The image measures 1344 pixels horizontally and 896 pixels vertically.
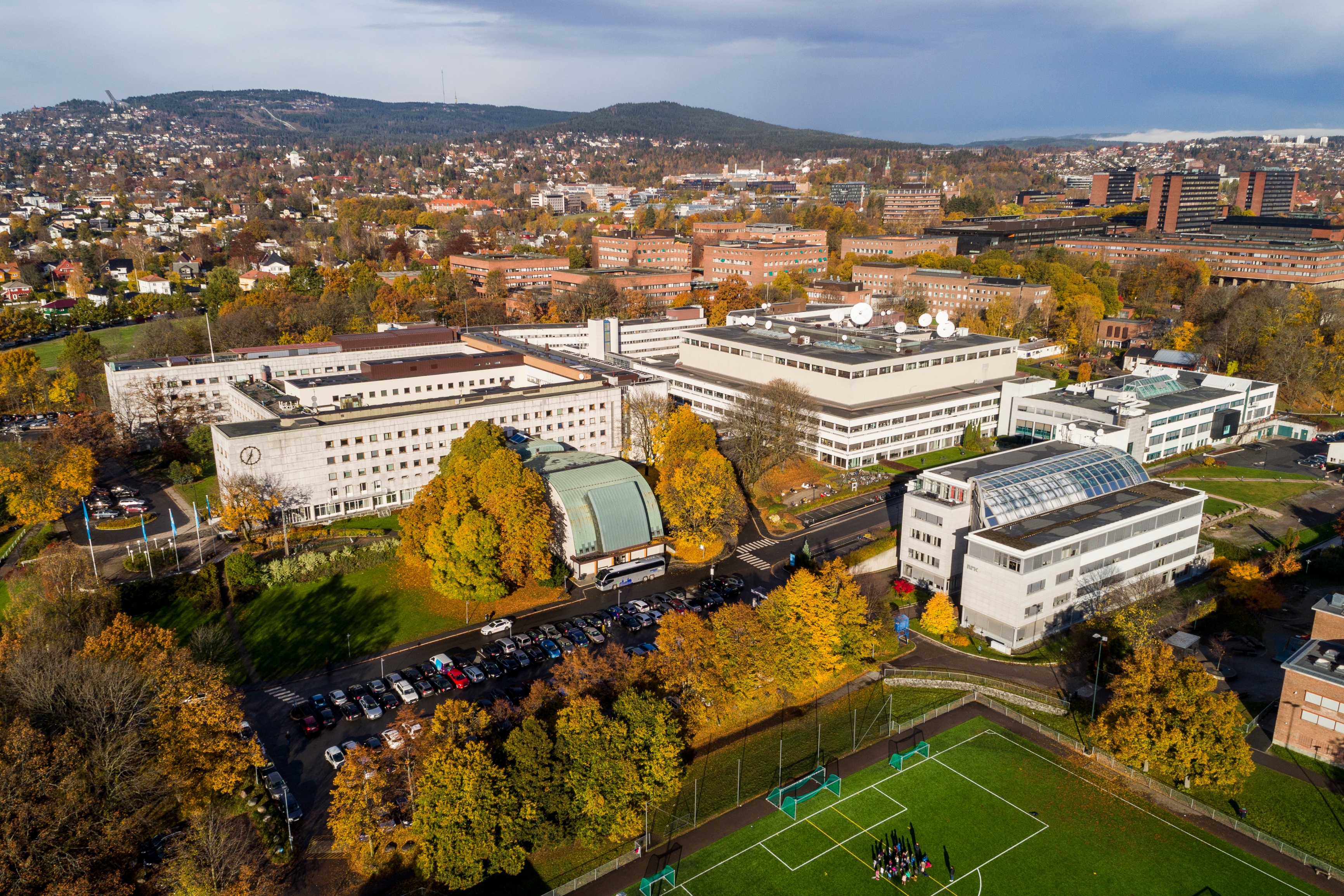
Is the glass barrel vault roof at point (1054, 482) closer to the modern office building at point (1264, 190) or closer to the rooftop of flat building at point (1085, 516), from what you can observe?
the rooftop of flat building at point (1085, 516)

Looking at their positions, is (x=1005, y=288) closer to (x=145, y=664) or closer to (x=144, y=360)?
(x=144, y=360)

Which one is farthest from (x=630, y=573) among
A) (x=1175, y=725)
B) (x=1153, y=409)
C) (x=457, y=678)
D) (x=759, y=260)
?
(x=759, y=260)

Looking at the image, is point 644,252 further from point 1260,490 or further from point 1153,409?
point 1260,490

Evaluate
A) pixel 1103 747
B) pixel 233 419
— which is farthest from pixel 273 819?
pixel 233 419

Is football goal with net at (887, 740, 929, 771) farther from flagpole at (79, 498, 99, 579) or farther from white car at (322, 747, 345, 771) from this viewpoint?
flagpole at (79, 498, 99, 579)

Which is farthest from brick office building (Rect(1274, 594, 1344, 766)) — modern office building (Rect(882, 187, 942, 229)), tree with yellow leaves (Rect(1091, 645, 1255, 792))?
modern office building (Rect(882, 187, 942, 229))
